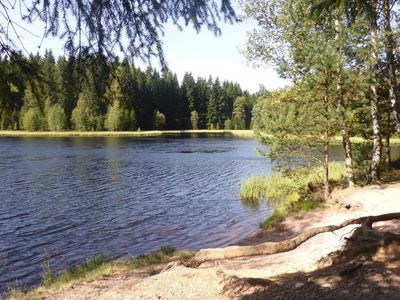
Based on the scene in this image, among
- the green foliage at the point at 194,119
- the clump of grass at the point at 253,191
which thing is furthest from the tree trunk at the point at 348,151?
the green foliage at the point at 194,119

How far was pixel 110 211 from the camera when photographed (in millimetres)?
21656

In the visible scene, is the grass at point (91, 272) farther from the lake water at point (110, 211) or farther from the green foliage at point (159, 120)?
the green foliage at point (159, 120)

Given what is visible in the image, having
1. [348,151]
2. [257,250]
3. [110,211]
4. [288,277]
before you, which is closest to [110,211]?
[110,211]

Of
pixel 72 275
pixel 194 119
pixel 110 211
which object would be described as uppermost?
pixel 194 119

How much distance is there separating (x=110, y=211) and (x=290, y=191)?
9.50 metres

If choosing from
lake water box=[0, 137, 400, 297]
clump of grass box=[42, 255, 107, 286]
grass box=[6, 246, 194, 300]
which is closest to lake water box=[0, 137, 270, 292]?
lake water box=[0, 137, 400, 297]

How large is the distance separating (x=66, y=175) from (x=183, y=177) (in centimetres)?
984

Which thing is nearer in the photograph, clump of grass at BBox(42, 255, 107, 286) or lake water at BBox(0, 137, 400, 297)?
clump of grass at BBox(42, 255, 107, 286)

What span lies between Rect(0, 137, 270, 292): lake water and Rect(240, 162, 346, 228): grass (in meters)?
1.03

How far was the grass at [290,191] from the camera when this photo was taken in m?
16.9

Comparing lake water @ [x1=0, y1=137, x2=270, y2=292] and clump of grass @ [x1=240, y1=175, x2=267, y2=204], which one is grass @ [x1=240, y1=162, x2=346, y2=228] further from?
lake water @ [x1=0, y1=137, x2=270, y2=292]

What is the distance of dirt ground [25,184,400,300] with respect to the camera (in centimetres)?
605

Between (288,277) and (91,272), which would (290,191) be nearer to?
(91,272)

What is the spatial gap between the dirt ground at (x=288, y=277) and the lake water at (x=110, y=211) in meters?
5.19
